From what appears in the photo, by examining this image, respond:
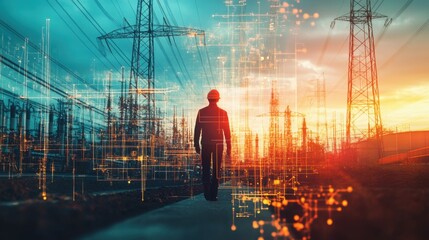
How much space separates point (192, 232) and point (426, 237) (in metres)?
2.51

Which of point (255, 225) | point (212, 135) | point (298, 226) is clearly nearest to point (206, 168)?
point (212, 135)

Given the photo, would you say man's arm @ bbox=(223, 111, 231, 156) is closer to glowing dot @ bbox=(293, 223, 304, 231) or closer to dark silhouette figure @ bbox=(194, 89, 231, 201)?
dark silhouette figure @ bbox=(194, 89, 231, 201)

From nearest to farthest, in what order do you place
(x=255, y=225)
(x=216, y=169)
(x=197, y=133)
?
(x=255, y=225)
(x=216, y=169)
(x=197, y=133)

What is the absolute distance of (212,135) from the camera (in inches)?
455

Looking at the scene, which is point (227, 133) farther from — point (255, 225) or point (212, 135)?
point (255, 225)

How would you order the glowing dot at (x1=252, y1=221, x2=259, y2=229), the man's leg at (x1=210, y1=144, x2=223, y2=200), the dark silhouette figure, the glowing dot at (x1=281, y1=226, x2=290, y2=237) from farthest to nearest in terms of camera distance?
the dark silhouette figure
the man's leg at (x1=210, y1=144, x2=223, y2=200)
the glowing dot at (x1=252, y1=221, x2=259, y2=229)
the glowing dot at (x1=281, y1=226, x2=290, y2=237)

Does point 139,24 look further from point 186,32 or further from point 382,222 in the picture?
point 382,222

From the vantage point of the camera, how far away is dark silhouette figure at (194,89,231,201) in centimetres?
1149

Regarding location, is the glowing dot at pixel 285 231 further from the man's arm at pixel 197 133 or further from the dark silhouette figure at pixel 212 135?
the man's arm at pixel 197 133

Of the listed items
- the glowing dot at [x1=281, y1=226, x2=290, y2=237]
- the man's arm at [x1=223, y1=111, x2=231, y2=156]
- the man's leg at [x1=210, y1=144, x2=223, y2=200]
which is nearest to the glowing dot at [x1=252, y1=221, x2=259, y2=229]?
the glowing dot at [x1=281, y1=226, x2=290, y2=237]

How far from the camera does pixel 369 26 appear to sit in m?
36.3

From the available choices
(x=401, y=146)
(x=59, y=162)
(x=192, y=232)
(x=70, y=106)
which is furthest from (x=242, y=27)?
(x=401, y=146)

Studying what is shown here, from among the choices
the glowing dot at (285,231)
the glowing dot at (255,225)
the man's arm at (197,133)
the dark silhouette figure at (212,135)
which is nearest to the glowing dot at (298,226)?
the glowing dot at (285,231)

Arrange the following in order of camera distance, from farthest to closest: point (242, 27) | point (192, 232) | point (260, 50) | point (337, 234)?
point (260, 50), point (242, 27), point (192, 232), point (337, 234)
